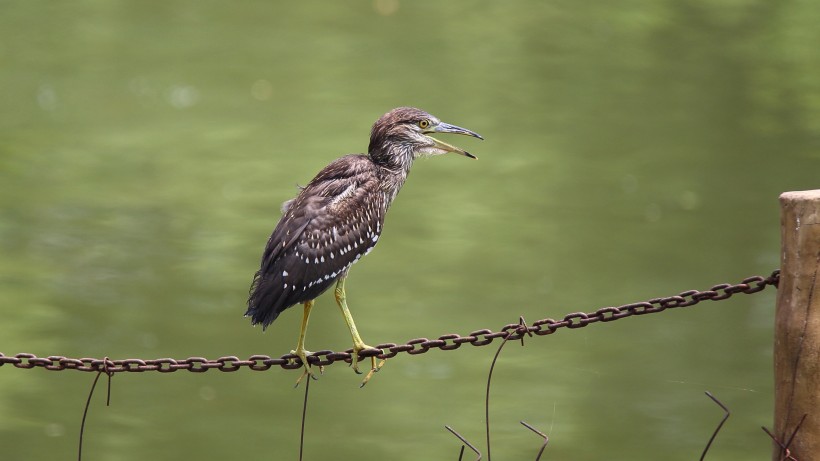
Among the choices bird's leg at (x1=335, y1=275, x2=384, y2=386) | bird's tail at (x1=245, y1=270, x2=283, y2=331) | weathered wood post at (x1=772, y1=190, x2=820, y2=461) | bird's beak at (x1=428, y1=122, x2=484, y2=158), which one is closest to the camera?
weathered wood post at (x1=772, y1=190, x2=820, y2=461)

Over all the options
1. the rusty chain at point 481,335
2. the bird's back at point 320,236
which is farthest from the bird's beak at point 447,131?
the rusty chain at point 481,335

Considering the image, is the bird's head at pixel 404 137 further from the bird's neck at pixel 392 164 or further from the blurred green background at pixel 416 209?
the blurred green background at pixel 416 209

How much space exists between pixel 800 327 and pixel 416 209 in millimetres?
5243

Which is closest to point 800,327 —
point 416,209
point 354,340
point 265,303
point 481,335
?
point 481,335

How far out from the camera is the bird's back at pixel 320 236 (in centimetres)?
296

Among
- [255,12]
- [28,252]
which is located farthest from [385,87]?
[28,252]

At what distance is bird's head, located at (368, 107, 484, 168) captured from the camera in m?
3.18

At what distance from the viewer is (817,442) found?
1.99m

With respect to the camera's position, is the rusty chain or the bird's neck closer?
the rusty chain

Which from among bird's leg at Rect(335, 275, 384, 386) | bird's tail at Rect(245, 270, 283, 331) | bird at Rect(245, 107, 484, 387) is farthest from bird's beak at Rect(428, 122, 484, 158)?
bird's tail at Rect(245, 270, 283, 331)

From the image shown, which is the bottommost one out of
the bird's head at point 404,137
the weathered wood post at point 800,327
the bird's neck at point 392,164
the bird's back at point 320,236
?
the weathered wood post at point 800,327

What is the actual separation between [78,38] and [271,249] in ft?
18.6

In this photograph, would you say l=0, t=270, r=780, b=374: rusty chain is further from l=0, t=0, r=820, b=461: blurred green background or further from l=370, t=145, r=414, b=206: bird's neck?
l=0, t=0, r=820, b=461: blurred green background

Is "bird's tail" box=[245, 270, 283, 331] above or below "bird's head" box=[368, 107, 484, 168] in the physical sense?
below
